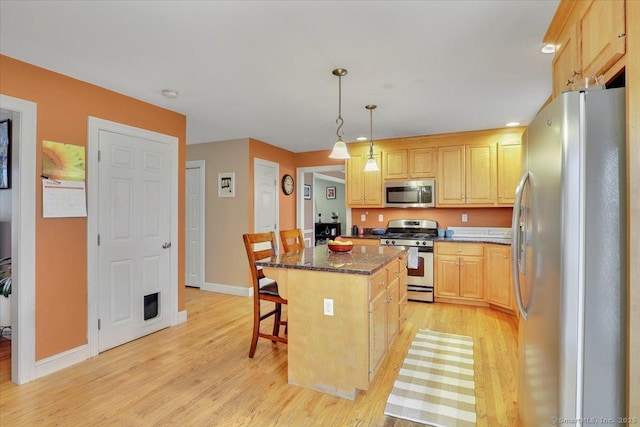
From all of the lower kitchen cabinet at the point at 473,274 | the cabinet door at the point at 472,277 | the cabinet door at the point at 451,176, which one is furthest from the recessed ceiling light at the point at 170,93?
the cabinet door at the point at 472,277

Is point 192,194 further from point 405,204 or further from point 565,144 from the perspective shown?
point 565,144

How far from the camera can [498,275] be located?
4012 mm

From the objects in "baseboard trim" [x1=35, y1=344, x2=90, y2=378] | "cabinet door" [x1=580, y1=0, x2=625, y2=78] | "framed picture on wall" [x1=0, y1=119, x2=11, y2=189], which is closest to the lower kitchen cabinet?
"cabinet door" [x1=580, y1=0, x2=625, y2=78]

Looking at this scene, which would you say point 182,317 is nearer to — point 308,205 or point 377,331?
point 377,331

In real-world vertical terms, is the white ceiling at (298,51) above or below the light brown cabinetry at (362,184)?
above

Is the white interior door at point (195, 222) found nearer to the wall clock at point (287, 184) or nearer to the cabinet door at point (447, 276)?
the wall clock at point (287, 184)

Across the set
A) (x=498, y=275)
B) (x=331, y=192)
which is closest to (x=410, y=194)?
(x=498, y=275)

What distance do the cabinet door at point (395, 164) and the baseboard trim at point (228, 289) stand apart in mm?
2699

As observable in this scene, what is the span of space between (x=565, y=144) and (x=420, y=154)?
377cm

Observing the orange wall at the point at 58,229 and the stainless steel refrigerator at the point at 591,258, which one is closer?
the stainless steel refrigerator at the point at 591,258

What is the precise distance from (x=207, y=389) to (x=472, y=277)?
11.1 feet

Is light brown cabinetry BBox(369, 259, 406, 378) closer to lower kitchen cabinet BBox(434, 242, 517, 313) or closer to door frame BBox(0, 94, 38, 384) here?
lower kitchen cabinet BBox(434, 242, 517, 313)

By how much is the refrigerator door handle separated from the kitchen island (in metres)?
0.79

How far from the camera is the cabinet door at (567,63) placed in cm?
163
